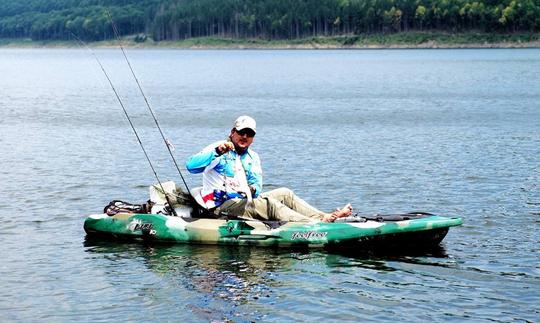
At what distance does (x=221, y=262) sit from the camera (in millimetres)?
17344

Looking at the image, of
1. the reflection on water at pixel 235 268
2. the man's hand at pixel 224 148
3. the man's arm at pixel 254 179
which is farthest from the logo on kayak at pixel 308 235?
the man's hand at pixel 224 148

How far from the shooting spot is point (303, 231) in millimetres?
17734

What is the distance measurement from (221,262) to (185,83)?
2918 inches

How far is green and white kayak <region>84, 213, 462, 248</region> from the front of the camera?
17.5 meters

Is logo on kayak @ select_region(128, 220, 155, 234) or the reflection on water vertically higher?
logo on kayak @ select_region(128, 220, 155, 234)

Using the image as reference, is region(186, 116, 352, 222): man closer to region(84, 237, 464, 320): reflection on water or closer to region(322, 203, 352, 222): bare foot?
region(322, 203, 352, 222): bare foot

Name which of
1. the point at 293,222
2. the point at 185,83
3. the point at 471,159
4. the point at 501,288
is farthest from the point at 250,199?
the point at 185,83

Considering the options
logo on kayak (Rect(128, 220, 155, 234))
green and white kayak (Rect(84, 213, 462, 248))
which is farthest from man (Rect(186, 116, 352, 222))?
logo on kayak (Rect(128, 220, 155, 234))

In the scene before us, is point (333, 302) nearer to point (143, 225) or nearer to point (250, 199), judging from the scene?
point (250, 199)

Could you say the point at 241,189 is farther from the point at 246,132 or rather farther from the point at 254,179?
the point at 246,132

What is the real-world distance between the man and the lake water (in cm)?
73

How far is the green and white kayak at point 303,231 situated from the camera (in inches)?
687

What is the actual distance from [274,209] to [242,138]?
1447 millimetres

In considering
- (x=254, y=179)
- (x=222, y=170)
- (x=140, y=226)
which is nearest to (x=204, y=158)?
(x=222, y=170)
